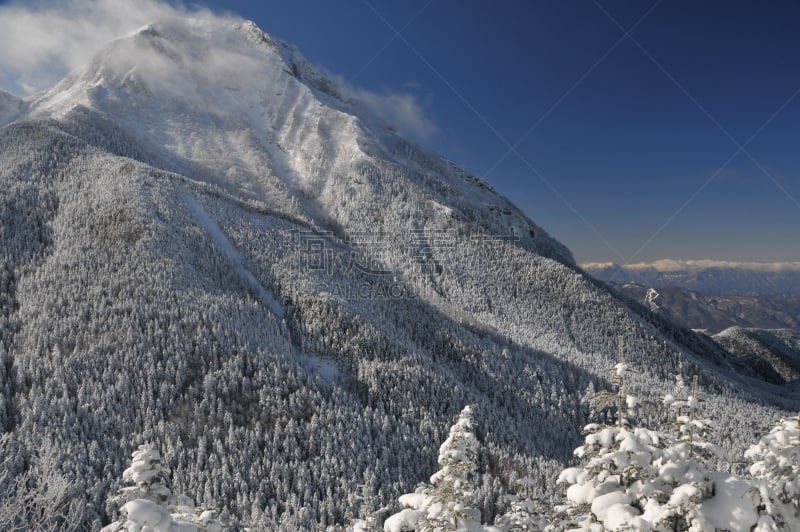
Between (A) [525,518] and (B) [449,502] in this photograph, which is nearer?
(B) [449,502]

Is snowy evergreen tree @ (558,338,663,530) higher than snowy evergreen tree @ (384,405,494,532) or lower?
A: higher

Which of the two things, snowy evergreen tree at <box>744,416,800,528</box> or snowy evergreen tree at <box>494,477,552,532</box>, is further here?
snowy evergreen tree at <box>494,477,552,532</box>

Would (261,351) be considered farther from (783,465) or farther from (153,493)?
(783,465)

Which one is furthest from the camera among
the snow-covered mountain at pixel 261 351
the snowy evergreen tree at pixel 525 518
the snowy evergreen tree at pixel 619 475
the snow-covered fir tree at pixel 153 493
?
the snow-covered mountain at pixel 261 351

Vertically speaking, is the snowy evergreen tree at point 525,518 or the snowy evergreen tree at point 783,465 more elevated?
the snowy evergreen tree at point 783,465

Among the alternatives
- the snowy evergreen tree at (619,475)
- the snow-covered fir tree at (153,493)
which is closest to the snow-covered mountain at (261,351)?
the snow-covered fir tree at (153,493)

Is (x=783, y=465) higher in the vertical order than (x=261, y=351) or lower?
higher

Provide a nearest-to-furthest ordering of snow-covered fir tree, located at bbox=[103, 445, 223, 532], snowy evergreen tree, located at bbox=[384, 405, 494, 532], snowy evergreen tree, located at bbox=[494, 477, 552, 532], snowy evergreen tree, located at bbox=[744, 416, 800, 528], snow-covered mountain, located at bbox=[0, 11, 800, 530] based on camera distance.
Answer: snowy evergreen tree, located at bbox=[744, 416, 800, 528] → snowy evergreen tree, located at bbox=[384, 405, 494, 532] → snow-covered fir tree, located at bbox=[103, 445, 223, 532] → snowy evergreen tree, located at bbox=[494, 477, 552, 532] → snow-covered mountain, located at bbox=[0, 11, 800, 530]

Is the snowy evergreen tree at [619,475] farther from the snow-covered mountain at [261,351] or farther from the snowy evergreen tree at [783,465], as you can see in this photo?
the snow-covered mountain at [261,351]

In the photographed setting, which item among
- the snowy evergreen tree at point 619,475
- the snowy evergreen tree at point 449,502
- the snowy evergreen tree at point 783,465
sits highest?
the snowy evergreen tree at point 783,465

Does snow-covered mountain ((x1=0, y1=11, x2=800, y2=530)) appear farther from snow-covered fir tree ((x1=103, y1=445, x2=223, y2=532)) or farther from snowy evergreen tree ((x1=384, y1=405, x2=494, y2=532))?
snowy evergreen tree ((x1=384, y1=405, x2=494, y2=532))

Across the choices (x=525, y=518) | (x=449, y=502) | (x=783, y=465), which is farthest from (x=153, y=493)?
(x=783, y=465)

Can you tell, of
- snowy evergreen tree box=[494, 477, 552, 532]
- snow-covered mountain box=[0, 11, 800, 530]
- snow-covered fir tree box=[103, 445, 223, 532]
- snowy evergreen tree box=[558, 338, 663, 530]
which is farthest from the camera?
snow-covered mountain box=[0, 11, 800, 530]

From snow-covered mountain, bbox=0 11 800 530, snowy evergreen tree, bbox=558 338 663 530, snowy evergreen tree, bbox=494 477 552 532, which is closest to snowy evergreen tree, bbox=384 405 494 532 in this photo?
snowy evergreen tree, bbox=558 338 663 530
